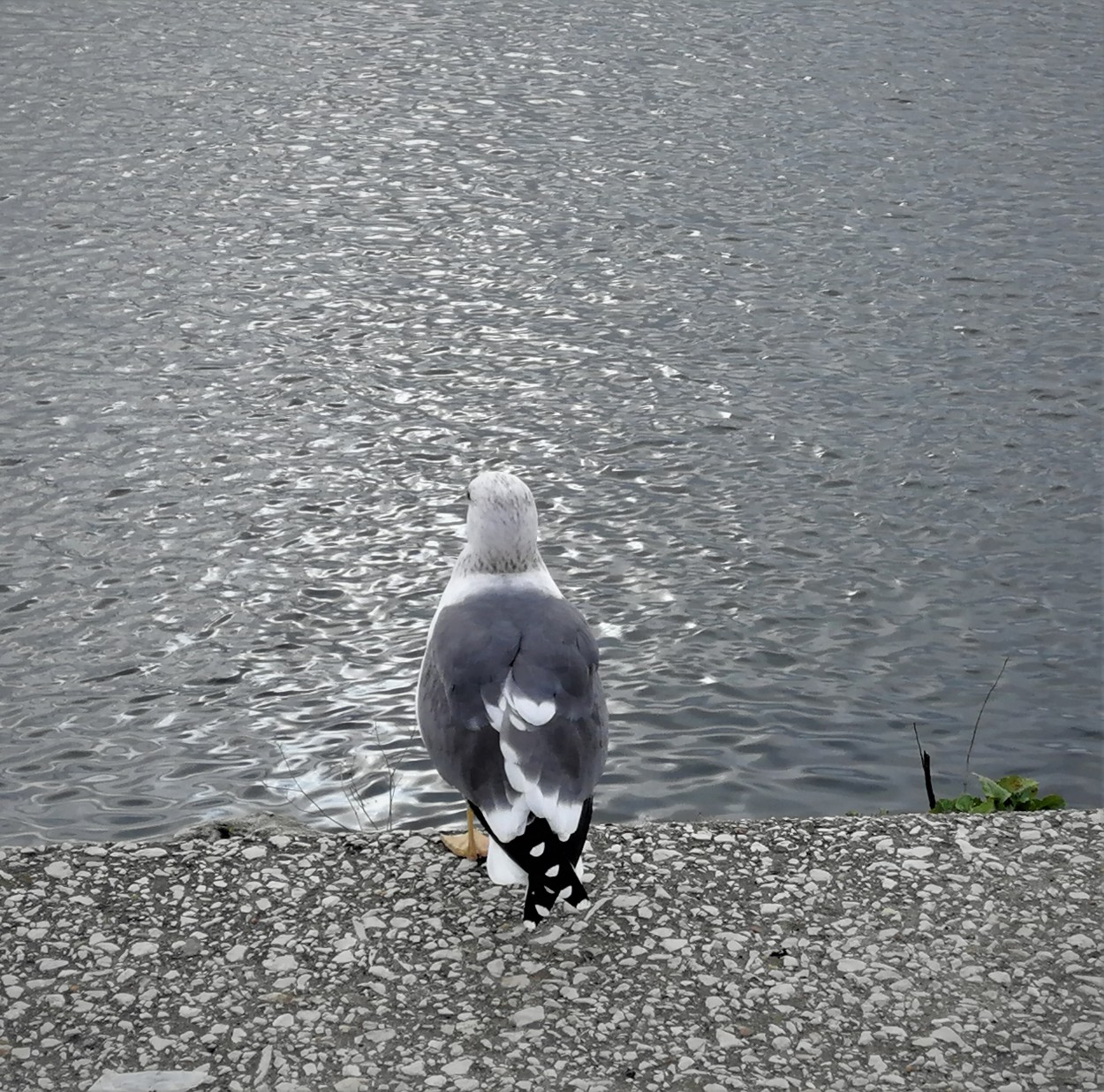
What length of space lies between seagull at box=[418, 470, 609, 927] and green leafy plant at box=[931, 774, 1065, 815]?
1272 mm

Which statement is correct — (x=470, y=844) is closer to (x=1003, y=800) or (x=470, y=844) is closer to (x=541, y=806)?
(x=541, y=806)

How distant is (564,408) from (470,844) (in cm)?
346

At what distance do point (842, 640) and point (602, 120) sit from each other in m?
5.84

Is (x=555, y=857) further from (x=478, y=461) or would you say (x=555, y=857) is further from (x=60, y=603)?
(x=478, y=461)

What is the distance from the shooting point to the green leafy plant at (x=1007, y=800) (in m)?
4.12

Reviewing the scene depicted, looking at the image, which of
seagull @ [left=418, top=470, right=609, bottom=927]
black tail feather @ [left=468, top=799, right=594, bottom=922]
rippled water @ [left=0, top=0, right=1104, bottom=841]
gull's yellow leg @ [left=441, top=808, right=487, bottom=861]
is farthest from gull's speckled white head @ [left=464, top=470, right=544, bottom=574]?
rippled water @ [left=0, top=0, right=1104, bottom=841]

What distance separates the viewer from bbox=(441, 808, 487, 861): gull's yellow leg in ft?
12.0

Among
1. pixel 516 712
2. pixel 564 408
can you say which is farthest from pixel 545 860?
pixel 564 408

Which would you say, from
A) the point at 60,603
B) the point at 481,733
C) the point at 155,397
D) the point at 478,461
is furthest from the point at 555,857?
the point at 155,397

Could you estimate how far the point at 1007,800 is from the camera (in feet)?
13.6

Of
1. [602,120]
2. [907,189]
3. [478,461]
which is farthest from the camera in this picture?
[602,120]

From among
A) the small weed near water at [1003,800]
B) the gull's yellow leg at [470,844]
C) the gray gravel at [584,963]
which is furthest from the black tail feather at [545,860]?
the small weed near water at [1003,800]

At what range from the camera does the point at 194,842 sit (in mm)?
3691

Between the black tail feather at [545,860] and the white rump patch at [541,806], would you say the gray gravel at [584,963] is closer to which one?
the black tail feather at [545,860]
